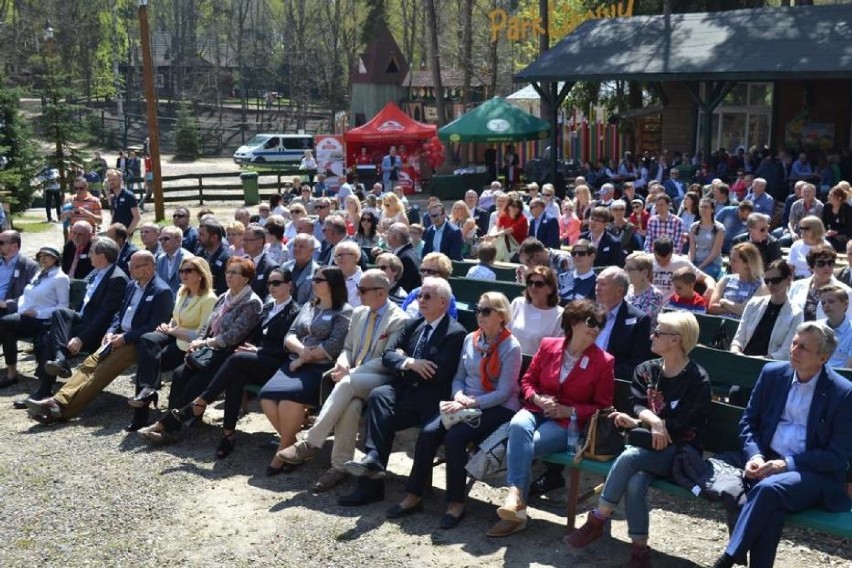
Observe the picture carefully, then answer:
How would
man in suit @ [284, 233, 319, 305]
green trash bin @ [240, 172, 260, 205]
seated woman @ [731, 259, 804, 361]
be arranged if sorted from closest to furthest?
1. seated woman @ [731, 259, 804, 361]
2. man in suit @ [284, 233, 319, 305]
3. green trash bin @ [240, 172, 260, 205]

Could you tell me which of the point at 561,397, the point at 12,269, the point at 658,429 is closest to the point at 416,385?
the point at 561,397

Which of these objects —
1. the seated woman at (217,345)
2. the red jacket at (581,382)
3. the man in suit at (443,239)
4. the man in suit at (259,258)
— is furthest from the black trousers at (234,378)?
the man in suit at (443,239)

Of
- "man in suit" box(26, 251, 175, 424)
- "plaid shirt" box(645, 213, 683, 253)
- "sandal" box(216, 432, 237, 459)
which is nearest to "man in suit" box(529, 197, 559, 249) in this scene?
"plaid shirt" box(645, 213, 683, 253)

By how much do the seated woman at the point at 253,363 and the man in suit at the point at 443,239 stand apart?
371 cm

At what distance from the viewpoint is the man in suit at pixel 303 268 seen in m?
8.36

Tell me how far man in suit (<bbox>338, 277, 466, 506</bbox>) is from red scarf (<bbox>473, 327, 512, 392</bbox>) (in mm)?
254

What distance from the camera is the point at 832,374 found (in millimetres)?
4895

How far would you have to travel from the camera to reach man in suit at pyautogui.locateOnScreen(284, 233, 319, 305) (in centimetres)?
836

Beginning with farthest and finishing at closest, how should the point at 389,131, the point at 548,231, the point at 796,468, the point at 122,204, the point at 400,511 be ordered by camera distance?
the point at 389,131
the point at 122,204
the point at 548,231
the point at 400,511
the point at 796,468

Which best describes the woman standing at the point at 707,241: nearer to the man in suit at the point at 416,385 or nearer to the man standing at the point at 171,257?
the man in suit at the point at 416,385

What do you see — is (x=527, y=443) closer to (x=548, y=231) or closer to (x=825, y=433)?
(x=825, y=433)

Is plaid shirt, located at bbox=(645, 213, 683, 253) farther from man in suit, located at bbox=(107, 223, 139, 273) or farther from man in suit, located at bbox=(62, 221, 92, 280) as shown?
man in suit, located at bbox=(62, 221, 92, 280)

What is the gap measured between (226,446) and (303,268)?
2.02 m

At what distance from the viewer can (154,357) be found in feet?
25.4
